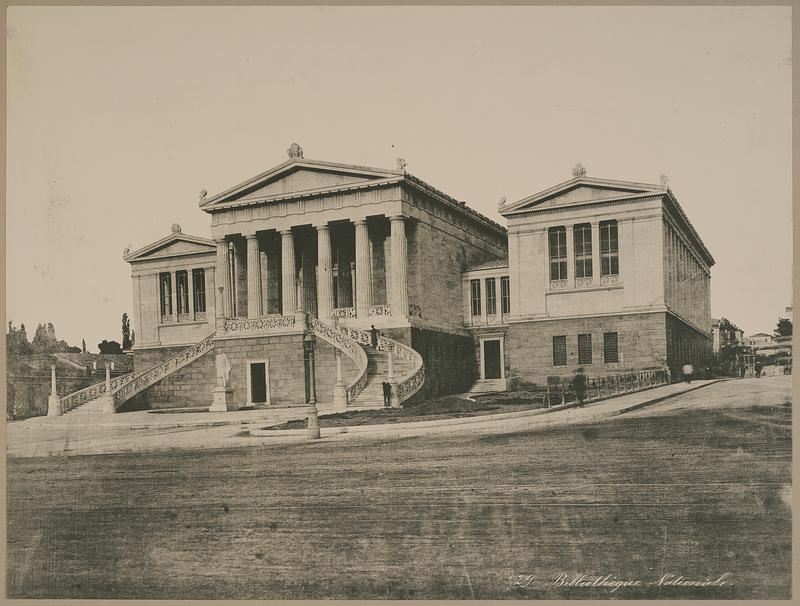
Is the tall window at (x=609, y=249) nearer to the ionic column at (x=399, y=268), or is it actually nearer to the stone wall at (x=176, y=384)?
the ionic column at (x=399, y=268)

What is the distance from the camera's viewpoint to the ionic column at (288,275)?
19.2 m

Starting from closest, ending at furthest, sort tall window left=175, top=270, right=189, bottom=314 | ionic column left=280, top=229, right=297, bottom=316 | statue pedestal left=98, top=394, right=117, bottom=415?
1. statue pedestal left=98, top=394, right=117, bottom=415
2. tall window left=175, top=270, right=189, bottom=314
3. ionic column left=280, top=229, right=297, bottom=316

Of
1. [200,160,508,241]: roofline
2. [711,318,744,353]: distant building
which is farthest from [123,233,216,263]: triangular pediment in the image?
[711,318,744,353]: distant building

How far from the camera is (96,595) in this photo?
12.0 metres

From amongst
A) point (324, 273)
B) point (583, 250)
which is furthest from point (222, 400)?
point (583, 250)

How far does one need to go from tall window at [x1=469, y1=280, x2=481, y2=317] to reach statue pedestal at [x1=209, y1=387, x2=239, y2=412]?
16.0 feet

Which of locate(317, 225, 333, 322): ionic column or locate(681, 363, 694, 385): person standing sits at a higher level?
locate(317, 225, 333, 322): ionic column

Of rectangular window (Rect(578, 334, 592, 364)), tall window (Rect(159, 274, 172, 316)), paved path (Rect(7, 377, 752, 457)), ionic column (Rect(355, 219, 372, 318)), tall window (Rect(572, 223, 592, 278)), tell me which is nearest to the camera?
paved path (Rect(7, 377, 752, 457))

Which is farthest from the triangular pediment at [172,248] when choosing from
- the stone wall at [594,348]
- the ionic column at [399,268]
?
the stone wall at [594,348]

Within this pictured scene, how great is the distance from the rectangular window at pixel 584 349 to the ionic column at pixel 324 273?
22.1ft

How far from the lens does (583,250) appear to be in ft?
51.0

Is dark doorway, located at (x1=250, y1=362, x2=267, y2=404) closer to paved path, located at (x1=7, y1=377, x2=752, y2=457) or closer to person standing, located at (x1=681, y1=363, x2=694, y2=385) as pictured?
paved path, located at (x1=7, y1=377, x2=752, y2=457)

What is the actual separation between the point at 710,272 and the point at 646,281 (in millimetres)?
1960

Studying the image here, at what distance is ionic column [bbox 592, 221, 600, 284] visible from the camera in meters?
14.9
